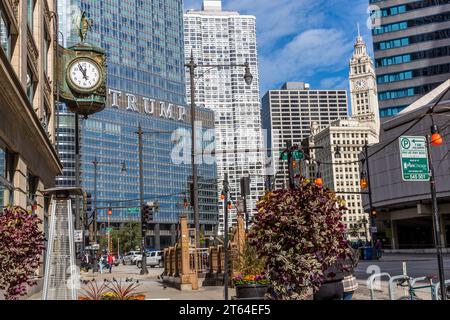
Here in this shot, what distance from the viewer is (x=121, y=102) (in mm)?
122562

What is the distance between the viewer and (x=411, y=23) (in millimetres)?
105500

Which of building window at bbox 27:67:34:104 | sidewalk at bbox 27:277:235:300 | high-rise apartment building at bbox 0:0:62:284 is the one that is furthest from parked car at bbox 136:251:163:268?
building window at bbox 27:67:34:104

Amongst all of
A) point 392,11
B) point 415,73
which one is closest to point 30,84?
point 415,73

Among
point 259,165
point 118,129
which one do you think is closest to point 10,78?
point 259,165

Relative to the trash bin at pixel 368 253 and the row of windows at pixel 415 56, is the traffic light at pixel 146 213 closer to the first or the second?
the trash bin at pixel 368 253

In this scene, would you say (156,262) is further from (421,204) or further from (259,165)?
(421,204)

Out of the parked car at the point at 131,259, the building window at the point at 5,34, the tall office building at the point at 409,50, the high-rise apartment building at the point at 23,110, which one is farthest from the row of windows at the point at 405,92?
the building window at the point at 5,34

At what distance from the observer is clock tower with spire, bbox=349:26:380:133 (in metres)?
118

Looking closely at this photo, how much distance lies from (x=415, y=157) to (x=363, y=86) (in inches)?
4981

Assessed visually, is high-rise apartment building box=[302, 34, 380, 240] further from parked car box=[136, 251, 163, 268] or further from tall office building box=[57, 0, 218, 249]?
tall office building box=[57, 0, 218, 249]

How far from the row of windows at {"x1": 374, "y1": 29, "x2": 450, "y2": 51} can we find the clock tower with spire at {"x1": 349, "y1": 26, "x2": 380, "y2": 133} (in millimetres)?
4332

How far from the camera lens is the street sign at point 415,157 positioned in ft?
55.8

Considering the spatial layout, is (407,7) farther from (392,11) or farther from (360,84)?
(360,84)
